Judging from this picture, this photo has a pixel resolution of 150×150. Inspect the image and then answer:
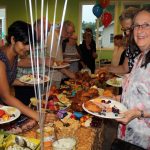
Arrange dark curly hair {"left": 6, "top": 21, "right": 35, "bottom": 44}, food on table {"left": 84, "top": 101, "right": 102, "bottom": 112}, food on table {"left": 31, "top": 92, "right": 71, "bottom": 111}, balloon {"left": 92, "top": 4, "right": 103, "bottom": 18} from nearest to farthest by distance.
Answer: food on table {"left": 84, "top": 101, "right": 102, "bottom": 112} < dark curly hair {"left": 6, "top": 21, "right": 35, "bottom": 44} < food on table {"left": 31, "top": 92, "right": 71, "bottom": 111} < balloon {"left": 92, "top": 4, "right": 103, "bottom": 18}

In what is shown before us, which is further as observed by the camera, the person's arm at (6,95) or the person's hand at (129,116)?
the person's arm at (6,95)

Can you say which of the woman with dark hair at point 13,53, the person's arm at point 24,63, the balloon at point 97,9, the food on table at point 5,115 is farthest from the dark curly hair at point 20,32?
the balloon at point 97,9

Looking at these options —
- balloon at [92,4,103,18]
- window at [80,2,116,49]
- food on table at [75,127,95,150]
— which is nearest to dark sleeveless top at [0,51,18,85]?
food on table at [75,127,95,150]

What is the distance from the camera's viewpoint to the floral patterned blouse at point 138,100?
125cm

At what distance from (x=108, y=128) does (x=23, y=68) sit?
1254 millimetres

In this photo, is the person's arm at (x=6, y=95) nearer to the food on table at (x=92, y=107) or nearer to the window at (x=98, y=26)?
A: the food on table at (x=92, y=107)

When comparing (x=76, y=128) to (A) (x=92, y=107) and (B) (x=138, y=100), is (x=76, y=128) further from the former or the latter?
(B) (x=138, y=100)

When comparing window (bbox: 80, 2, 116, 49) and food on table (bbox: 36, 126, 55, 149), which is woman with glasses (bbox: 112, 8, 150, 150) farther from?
window (bbox: 80, 2, 116, 49)

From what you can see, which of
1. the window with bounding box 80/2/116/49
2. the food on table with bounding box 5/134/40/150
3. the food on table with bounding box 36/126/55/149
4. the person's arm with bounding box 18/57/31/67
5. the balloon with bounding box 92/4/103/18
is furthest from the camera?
the window with bounding box 80/2/116/49

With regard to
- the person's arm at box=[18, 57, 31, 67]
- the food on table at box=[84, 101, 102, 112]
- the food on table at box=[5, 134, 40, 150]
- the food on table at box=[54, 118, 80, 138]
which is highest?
the person's arm at box=[18, 57, 31, 67]

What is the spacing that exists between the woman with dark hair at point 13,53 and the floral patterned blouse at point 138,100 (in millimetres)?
525

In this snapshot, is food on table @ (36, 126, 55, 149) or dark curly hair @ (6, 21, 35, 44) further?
dark curly hair @ (6, 21, 35, 44)

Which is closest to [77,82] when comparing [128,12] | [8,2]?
[128,12]

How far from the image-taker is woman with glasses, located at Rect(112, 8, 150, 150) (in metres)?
1.23
